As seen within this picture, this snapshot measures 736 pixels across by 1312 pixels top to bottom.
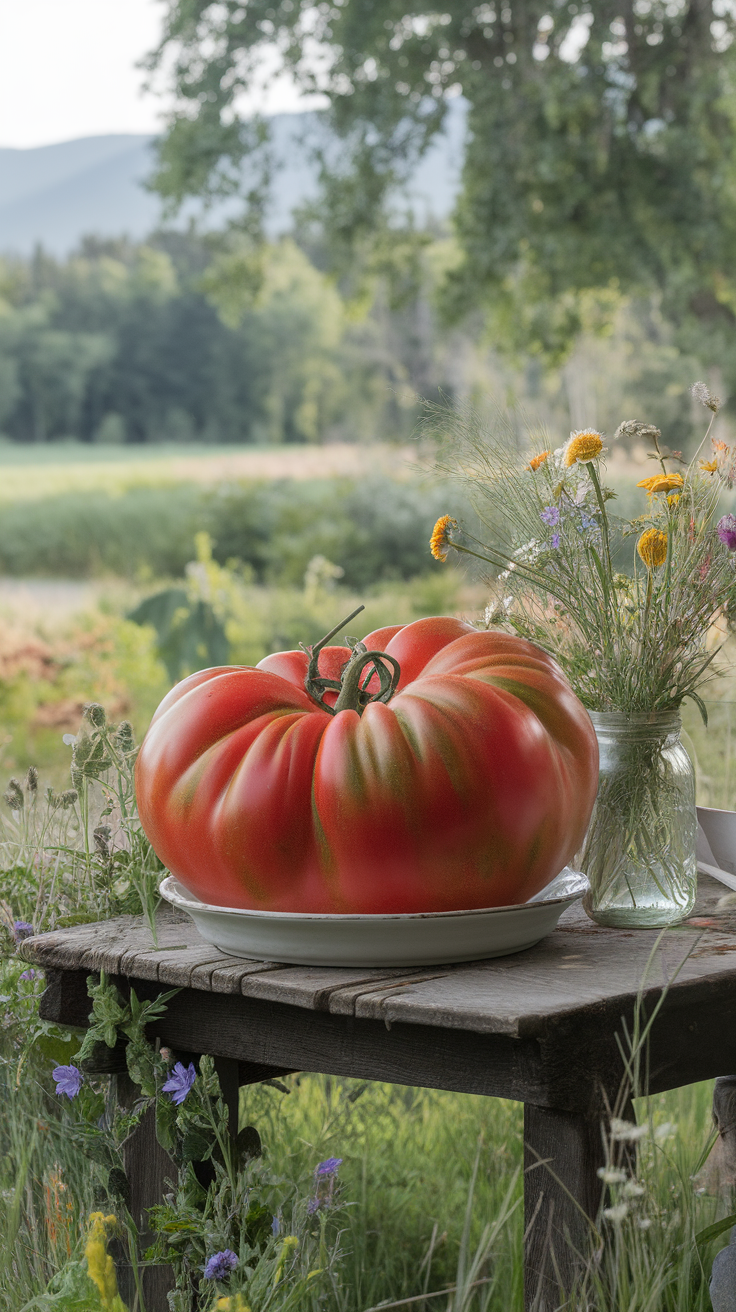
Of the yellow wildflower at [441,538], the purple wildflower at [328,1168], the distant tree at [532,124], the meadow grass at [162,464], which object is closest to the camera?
the purple wildflower at [328,1168]

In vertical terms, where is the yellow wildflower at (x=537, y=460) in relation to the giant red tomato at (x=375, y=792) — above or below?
above

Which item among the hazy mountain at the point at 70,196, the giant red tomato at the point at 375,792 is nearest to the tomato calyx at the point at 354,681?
the giant red tomato at the point at 375,792

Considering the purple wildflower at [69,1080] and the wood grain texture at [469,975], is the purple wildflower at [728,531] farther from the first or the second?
the purple wildflower at [69,1080]

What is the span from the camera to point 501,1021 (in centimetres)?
96

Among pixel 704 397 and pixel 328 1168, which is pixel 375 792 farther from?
pixel 704 397

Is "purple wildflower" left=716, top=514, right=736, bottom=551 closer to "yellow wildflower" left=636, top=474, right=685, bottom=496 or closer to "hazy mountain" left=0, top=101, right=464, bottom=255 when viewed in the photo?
"yellow wildflower" left=636, top=474, right=685, bottom=496

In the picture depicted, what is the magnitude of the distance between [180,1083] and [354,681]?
1.39ft

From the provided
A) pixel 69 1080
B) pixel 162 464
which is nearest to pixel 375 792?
pixel 69 1080

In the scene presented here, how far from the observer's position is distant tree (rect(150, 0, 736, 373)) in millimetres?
7578

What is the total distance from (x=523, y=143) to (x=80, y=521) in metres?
9.07

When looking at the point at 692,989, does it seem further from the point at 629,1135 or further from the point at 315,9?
the point at 315,9

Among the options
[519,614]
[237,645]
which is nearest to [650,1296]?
[519,614]

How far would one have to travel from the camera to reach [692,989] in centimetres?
112

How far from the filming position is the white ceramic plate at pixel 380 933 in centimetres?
110
